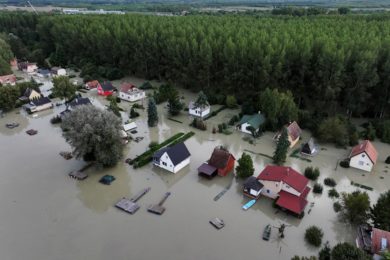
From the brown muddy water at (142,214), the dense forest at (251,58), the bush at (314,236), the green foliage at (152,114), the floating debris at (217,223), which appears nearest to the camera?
the brown muddy water at (142,214)

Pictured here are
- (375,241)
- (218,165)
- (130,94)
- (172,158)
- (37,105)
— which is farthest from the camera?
(130,94)

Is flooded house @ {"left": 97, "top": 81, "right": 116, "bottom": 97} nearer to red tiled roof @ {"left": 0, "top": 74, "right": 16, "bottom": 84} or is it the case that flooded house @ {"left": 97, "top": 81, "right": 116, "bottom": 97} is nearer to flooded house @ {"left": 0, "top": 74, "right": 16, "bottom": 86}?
flooded house @ {"left": 0, "top": 74, "right": 16, "bottom": 86}

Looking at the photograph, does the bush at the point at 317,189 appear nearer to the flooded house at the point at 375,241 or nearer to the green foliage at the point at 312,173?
the green foliage at the point at 312,173

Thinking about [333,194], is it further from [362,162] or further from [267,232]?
[267,232]

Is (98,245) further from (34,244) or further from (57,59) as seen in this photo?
(57,59)

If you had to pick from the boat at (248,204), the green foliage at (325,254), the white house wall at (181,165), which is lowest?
the boat at (248,204)

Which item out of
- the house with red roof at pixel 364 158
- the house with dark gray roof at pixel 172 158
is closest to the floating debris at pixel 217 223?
the house with dark gray roof at pixel 172 158

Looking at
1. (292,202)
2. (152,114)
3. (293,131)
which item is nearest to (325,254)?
→ (292,202)
